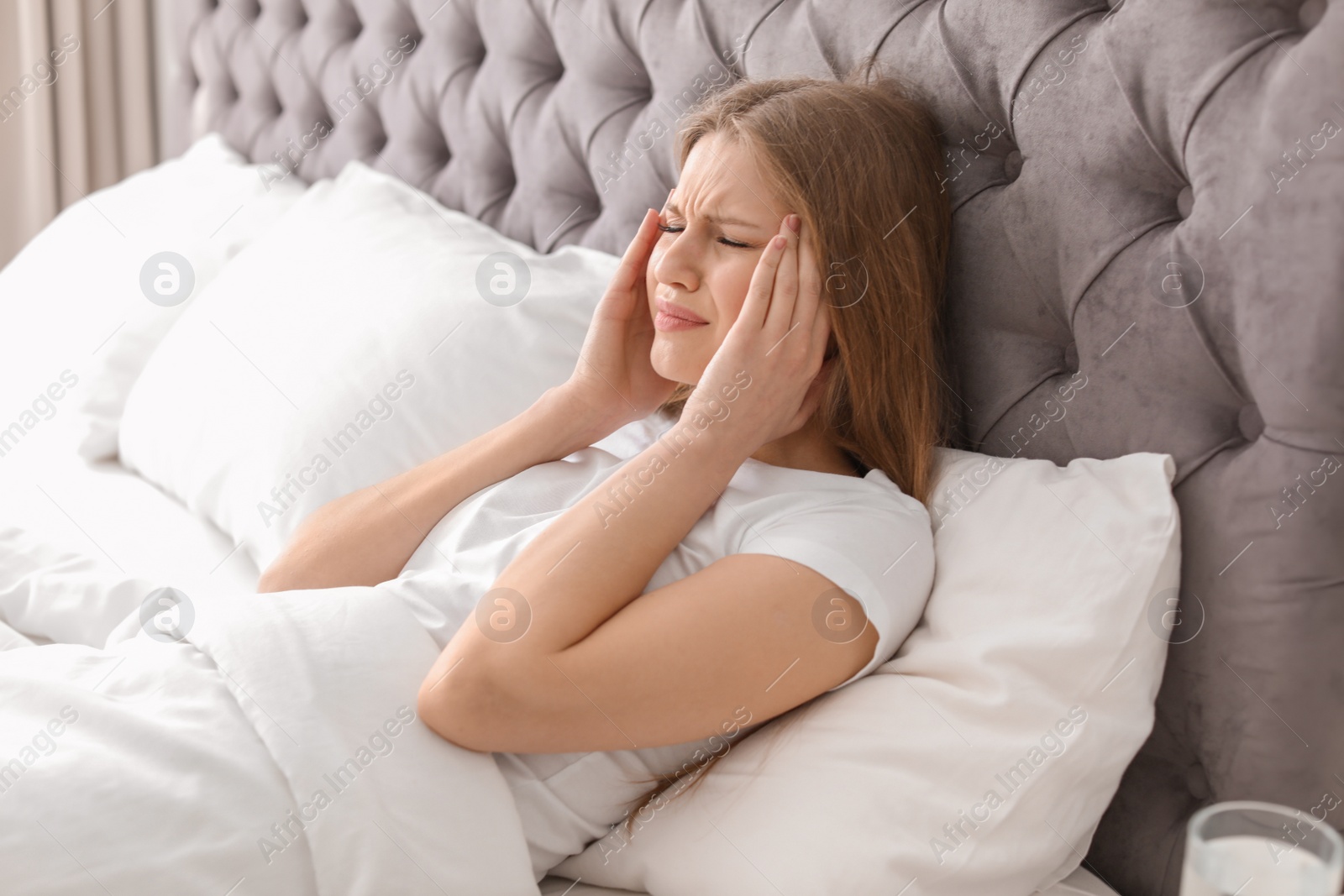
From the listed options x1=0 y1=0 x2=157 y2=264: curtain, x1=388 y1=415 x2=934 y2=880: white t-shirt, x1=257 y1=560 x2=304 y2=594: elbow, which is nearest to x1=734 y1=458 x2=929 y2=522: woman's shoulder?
x1=388 y1=415 x2=934 y2=880: white t-shirt

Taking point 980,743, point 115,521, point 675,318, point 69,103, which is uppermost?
point 675,318

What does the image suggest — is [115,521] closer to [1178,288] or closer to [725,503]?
[725,503]

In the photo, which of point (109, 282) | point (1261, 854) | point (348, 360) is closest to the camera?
point (1261, 854)

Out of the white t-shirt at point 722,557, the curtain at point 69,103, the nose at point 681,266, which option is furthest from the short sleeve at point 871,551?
the curtain at point 69,103

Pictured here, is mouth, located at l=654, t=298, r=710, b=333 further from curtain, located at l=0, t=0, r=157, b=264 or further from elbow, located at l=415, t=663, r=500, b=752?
curtain, located at l=0, t=0, r=157, b=264

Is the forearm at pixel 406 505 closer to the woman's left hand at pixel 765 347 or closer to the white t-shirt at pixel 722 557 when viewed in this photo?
the white t-shirt at pixel 722 557

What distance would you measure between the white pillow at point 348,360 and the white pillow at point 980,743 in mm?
576

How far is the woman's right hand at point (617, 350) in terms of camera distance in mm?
1163

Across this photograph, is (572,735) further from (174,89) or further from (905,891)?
(174,89)

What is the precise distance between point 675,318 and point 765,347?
0.11 m

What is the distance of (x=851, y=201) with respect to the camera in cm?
97

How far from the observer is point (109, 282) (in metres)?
1.84

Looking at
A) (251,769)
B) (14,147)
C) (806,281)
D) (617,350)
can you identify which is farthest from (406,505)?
(14,147)

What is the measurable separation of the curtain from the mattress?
1.46 metres
